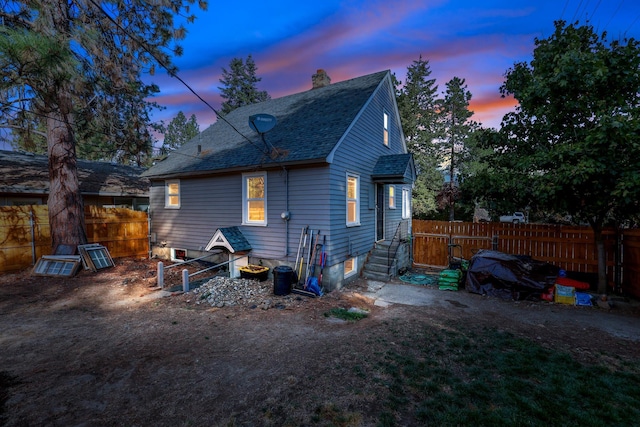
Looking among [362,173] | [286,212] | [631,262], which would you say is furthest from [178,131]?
[631,262]

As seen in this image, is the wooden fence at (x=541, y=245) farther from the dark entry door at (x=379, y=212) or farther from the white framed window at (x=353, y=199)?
the white framed window at (x=353, y=199)

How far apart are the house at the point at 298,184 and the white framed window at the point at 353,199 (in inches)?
1.4

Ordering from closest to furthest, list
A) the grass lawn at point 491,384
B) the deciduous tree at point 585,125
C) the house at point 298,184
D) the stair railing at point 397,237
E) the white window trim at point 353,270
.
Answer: the grass lawn at point 491,384
the deciduous tree at point 585,125
the house at point 298,184
the white window trim at point 353,270
the stair railing at point 397,237

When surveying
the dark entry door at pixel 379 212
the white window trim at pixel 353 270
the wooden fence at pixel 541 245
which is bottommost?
the white window trim at pixel 353 270

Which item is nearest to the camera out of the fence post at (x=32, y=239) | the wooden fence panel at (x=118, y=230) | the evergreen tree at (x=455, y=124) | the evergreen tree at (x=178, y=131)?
the fence post at (x=32, y=239)

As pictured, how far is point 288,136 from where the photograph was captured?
947 cm

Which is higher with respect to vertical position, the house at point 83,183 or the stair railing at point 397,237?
the house at point 83,183

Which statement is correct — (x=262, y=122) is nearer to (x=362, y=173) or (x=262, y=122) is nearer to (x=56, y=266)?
(x=362, y=173)

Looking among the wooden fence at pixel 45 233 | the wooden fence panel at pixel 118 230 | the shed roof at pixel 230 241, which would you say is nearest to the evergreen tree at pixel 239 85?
the wooden fence panel at pixel 118 230

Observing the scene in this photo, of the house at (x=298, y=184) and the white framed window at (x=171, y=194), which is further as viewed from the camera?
the white framed window at (x=171, y=194)

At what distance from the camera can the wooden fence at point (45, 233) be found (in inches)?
372

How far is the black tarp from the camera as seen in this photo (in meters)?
7.38

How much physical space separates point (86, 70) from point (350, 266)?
9503mm

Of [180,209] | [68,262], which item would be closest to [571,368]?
[180,209]
